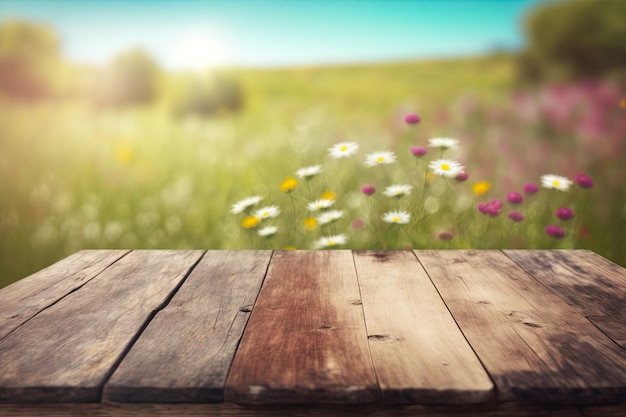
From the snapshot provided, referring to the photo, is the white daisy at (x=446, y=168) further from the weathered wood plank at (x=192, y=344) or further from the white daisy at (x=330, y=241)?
the weathered wood plank at (x=192, y=344)

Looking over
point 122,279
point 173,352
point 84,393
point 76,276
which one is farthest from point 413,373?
point 76,276

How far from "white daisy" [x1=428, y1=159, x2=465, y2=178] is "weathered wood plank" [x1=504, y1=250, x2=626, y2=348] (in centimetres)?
42

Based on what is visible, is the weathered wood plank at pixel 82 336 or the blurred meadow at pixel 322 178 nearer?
the weathered wood plank at pixel 82 336

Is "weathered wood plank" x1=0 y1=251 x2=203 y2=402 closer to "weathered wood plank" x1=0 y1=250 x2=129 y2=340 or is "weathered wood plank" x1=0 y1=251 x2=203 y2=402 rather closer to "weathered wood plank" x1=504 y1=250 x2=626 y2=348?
"weathered wood plank" x1=0 y1=250 x2=129 y2=340

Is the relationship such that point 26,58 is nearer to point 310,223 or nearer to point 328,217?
point 310,223

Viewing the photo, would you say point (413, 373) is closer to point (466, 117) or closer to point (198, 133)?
point (466, 117)

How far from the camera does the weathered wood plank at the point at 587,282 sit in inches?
51.6

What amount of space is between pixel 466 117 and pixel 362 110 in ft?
24.7

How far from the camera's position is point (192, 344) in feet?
3.73

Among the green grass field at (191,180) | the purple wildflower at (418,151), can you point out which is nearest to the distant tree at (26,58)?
the green grass field at (191,180)

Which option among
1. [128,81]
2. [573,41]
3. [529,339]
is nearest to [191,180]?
[529,339]

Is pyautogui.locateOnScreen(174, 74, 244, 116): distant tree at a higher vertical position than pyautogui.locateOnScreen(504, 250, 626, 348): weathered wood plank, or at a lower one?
higher

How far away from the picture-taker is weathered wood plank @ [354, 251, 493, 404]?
3.11 feet

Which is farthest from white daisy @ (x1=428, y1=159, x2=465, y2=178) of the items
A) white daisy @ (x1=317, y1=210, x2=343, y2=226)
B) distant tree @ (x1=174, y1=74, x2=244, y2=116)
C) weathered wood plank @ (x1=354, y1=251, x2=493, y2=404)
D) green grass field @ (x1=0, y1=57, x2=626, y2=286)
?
distant tree @ (x1=174, y1=74, x2=244, y2=116)
